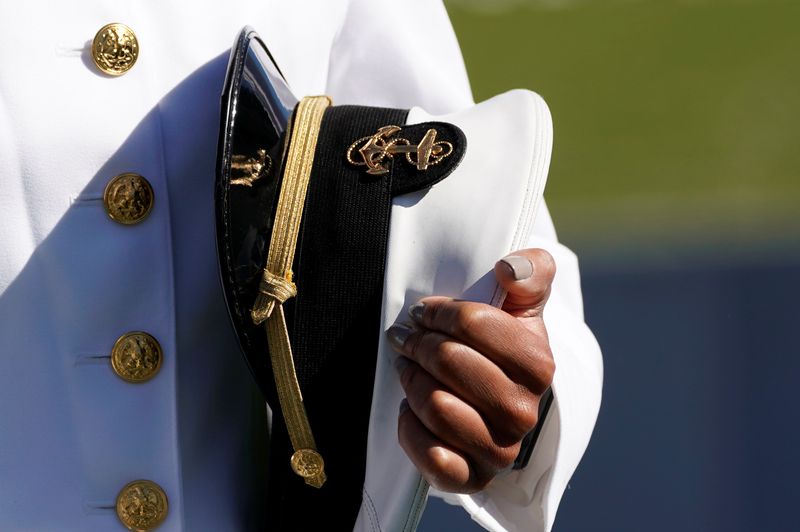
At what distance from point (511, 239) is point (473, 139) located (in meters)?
0.09

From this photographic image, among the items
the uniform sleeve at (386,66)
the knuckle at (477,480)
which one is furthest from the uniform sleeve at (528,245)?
the knuckle at (477,480)

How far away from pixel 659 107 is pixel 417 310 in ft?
6.83

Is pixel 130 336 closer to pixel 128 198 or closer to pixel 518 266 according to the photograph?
pixel 128 198

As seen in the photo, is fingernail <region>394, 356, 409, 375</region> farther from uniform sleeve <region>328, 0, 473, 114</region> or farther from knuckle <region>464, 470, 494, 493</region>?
uniform sleeve <region>328, 0, 473, 114</region>

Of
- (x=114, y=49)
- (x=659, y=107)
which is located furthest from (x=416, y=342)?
(x=659, y=107)

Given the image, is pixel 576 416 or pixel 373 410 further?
pixel 576 416

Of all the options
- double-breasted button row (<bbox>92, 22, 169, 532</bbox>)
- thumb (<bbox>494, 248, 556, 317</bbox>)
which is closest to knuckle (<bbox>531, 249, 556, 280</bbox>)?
thumb (<bbox>494, 248, 556, 317</bbox>)

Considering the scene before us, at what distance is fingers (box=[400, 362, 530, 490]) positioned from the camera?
596 millimetres

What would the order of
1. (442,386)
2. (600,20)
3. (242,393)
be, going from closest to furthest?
1. (442,386)
2. (242,393)
3. (600,20)

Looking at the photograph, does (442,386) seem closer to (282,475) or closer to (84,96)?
(282,475)

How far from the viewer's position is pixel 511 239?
0.65 m

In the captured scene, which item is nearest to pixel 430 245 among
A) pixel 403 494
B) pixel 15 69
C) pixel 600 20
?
pixel 403 494

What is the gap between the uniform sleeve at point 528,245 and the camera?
740 millimetres

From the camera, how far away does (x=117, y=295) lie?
2.24 ft
